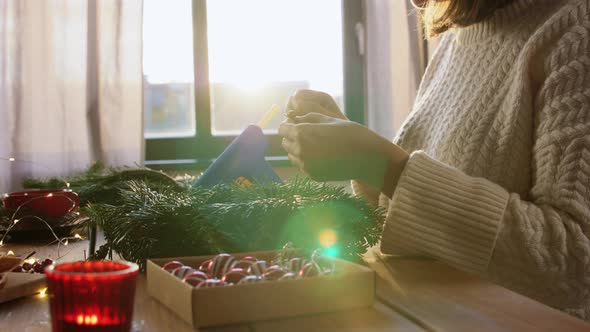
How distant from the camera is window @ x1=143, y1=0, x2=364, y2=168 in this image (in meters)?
2.77

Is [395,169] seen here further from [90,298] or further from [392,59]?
[392,59]

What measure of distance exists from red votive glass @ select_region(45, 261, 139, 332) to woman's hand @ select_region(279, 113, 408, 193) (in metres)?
0.37

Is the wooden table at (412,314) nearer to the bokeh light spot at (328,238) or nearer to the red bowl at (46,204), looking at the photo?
the bokeh light spot at (328,238)

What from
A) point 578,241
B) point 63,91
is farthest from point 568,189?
point 63,91

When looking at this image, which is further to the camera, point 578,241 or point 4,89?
point 4,89

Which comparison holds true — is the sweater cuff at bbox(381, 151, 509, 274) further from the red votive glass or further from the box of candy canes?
the red votive glass

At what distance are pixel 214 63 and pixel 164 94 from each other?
0.25 meters

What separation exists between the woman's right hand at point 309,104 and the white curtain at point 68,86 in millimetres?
1505

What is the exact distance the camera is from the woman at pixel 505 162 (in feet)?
2.51

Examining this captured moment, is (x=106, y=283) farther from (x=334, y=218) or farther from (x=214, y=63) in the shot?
(x=214, y=63)

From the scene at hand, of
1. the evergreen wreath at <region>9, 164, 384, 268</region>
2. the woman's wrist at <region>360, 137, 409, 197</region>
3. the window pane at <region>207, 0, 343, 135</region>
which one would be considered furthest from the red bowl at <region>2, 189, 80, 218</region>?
the window pane at <region>207, 0, 343, 135</region>

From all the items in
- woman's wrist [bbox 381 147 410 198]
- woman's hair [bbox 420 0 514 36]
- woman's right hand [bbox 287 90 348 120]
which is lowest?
woman's wrist [bbox 381 147 410 198]

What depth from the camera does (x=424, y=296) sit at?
59 centimetres

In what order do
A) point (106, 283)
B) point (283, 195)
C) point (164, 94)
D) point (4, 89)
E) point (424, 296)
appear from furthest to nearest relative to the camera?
point (164, 94) < point (4, 89) < point (283, 195) < point (424, 296) < point (106, 283)
